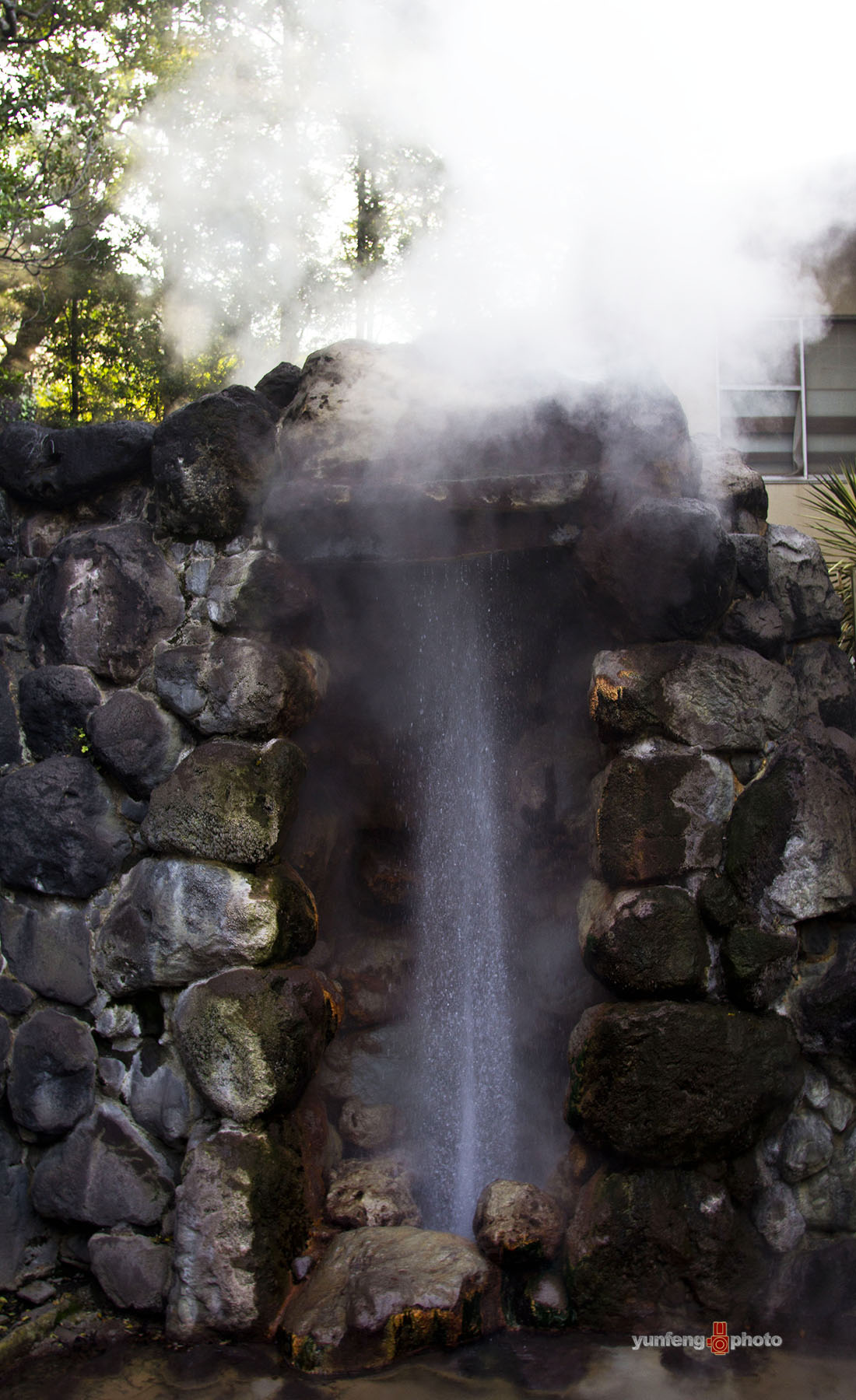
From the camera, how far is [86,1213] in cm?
295

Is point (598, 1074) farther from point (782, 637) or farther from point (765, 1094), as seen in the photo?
Result: point (782, 637)

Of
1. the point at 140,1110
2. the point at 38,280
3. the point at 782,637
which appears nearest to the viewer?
the point at 140,1110

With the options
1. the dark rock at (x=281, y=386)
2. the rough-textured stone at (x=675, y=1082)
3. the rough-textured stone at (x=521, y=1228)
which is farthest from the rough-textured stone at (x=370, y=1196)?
the dark rock at (x=281, y=386)

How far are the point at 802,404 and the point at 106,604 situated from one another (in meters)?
4.76

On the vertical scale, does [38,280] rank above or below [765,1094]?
above

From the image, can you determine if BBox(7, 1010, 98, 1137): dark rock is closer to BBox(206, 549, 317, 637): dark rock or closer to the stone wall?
the stone wall

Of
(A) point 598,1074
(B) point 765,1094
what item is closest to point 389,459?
(A) point 598,1074

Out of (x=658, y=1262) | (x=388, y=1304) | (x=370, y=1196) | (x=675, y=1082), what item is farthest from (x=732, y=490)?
(x=388, y=1304)

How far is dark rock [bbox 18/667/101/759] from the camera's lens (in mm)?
3211

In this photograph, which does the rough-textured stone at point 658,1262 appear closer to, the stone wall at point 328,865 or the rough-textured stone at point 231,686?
the stone wall at point 328,865

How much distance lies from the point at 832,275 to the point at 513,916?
16.2 ft

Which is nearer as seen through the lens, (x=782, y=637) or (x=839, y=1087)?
(x=839, y=1087)

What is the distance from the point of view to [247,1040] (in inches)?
111

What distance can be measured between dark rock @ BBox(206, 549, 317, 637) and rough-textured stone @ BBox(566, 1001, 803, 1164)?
147cm
